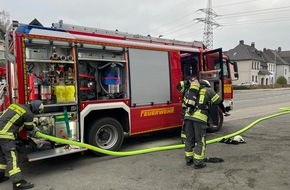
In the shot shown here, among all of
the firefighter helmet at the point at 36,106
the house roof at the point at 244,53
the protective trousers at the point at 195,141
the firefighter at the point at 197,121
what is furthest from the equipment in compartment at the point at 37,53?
the house roof at the point at 244,53

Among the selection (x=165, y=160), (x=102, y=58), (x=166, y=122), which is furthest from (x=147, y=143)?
(x=102, y=58)

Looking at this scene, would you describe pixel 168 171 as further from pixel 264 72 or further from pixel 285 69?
pixel 285 69

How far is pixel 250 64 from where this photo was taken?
6381 centimetres

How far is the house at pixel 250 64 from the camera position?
64.3 m

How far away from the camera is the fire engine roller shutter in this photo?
6.91 metres

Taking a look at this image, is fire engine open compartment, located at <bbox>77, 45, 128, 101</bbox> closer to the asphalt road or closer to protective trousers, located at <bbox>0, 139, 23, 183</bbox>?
the asphalt road

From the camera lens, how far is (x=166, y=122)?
7.66m

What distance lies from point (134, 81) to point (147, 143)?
1813mm

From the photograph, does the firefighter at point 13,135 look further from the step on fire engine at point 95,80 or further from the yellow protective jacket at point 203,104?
the yellow protective jacket at point 203,104

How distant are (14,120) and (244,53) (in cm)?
6670


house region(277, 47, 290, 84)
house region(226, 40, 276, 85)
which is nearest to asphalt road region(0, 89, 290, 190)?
house region(226, 40, 276, 85)

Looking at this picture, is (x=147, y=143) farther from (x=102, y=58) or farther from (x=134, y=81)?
(x=102, y=58)

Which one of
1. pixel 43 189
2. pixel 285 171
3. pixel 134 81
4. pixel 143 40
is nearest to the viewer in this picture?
pixel 43 189

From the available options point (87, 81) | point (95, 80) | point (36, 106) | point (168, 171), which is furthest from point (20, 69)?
point (168, 171)
